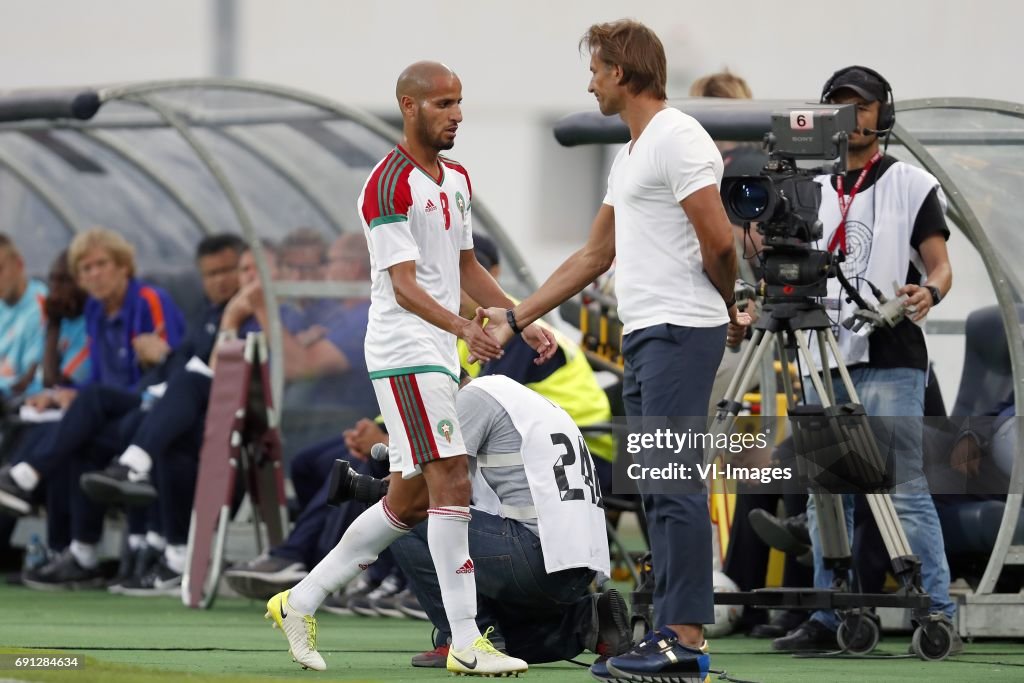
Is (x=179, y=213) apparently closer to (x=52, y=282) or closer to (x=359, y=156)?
(x=52, y=282)

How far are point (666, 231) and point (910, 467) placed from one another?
1.99 meters

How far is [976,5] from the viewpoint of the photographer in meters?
17.0

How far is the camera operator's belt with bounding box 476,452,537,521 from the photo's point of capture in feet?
23.0

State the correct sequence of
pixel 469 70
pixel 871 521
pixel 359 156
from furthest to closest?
pixel 469 70 < pixel 359 156 < pixel 871 521

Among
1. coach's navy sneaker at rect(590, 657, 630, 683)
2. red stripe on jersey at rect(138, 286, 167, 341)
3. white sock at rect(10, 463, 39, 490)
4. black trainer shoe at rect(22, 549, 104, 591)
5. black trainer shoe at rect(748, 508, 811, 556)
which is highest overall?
red stripe on jersey at rect(138, 286, 167, 341)

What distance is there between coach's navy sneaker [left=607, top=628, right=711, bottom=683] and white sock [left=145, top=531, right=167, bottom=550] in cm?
518

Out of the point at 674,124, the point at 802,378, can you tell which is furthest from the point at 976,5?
the point at 674,124

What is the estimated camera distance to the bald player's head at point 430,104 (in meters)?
6.92

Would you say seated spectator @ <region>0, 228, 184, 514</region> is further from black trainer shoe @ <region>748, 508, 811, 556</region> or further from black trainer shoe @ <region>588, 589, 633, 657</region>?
black trainer shoe @ <region>588, 589, 633, 657</region>

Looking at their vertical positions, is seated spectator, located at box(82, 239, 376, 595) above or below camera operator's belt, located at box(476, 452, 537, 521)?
below

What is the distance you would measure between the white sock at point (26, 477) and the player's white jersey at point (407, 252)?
17.0ft

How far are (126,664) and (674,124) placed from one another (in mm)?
2611

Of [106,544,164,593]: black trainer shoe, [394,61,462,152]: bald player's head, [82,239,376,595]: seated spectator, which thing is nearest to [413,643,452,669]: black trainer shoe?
[394,61,462,152]: bald player's head

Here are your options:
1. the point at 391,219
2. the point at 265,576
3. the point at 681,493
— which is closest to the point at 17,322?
the point at 265,576
